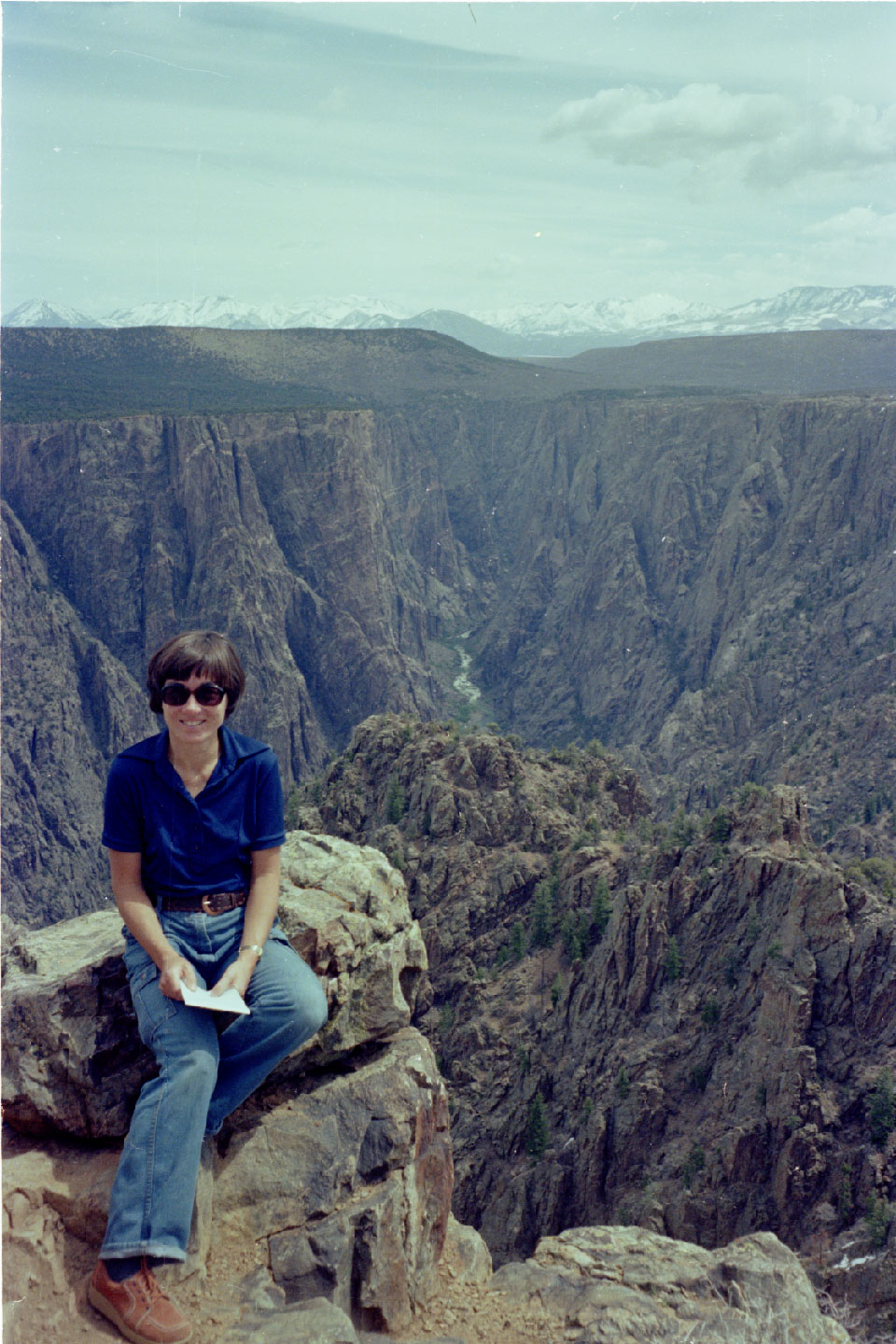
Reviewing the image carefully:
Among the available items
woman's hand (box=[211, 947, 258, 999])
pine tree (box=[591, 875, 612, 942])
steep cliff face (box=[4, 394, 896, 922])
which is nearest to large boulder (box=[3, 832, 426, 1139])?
woman's hand (box=[211, 947, 258, 999])

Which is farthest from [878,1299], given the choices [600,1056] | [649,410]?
[649,410]

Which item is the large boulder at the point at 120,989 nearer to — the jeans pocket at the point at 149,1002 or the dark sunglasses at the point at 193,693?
the jeans pocket at the point at 149,1002

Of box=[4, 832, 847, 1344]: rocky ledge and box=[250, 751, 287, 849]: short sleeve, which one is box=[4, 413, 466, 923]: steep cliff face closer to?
box=[4, 832, 847, 1344]: rocky ledge

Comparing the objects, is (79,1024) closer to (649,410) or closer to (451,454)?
(649,410)

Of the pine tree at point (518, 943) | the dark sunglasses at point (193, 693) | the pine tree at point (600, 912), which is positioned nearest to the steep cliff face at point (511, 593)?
the pine tree at point (600, 912)

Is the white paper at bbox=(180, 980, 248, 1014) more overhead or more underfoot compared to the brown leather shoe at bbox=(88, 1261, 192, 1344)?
more overhead

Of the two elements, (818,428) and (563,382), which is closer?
(818,428)
